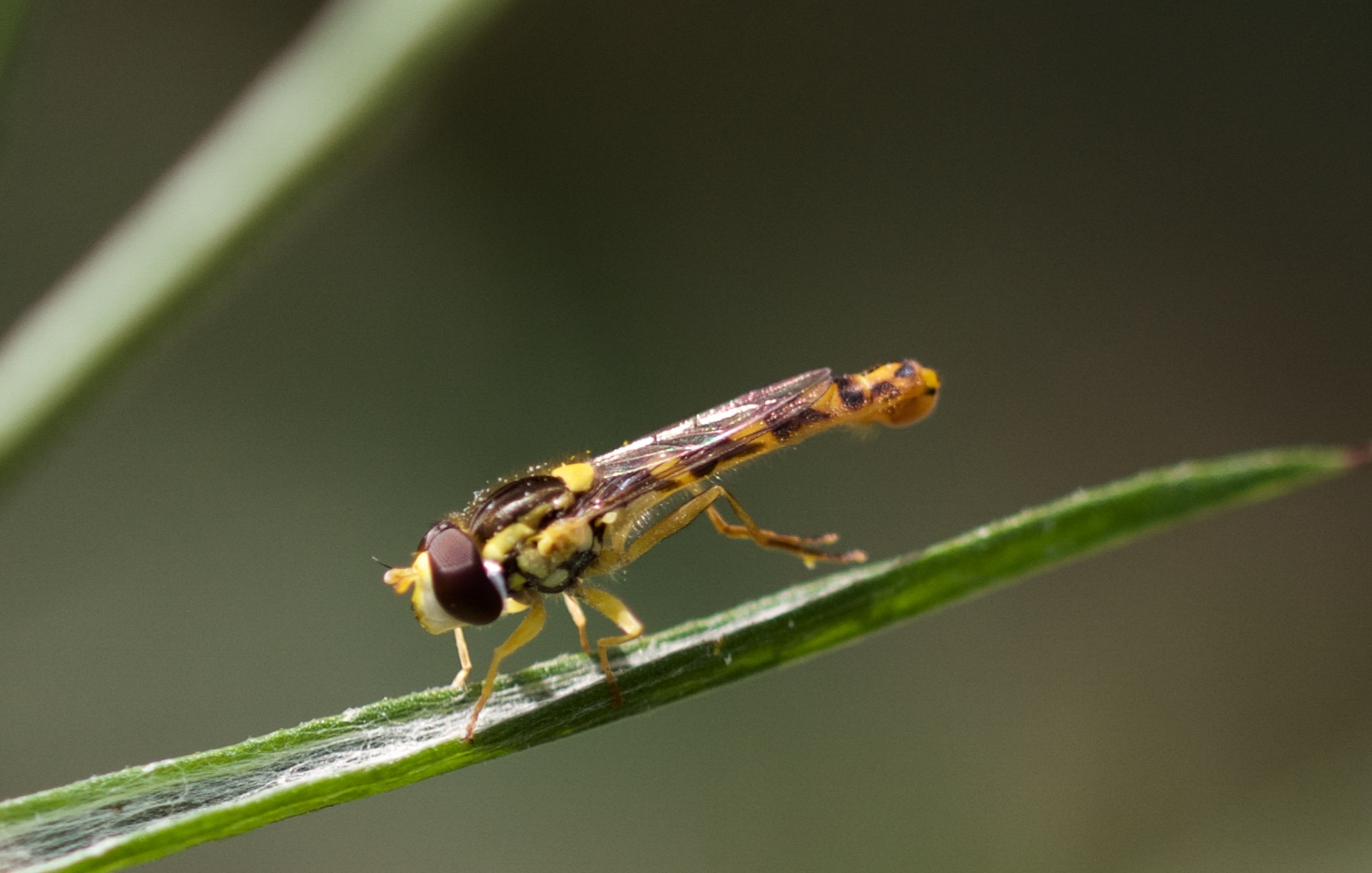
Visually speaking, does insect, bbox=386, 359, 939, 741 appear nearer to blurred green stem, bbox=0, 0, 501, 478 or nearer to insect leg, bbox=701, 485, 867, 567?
insect leg, bbox=701, 485, 867, 567

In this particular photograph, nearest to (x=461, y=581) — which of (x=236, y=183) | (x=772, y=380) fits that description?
(x=236, y=183)

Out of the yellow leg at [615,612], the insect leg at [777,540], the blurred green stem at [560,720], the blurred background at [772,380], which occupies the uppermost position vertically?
the blurred background at [772,380]

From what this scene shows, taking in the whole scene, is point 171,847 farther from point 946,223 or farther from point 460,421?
point 946,223

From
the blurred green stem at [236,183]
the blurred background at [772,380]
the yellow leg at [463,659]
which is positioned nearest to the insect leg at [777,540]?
the yellow leg at [463,659]

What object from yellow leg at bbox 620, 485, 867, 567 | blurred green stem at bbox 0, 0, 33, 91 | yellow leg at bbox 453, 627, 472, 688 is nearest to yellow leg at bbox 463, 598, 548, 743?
yellow leg at bbox 453, 627, 472, 688

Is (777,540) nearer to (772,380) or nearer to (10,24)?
(10,24)

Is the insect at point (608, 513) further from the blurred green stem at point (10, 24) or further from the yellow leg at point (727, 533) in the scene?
the blurred green stem at point (10, 24)

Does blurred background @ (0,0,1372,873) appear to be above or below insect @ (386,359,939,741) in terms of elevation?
above
